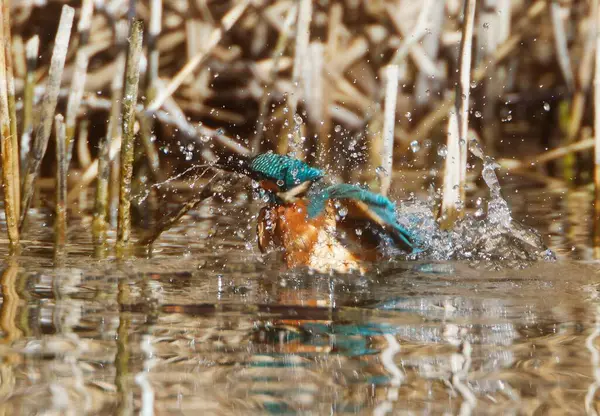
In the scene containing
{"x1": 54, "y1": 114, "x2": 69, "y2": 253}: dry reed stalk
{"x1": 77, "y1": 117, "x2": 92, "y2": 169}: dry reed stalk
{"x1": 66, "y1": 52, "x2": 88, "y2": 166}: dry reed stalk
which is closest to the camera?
{"x1": 54, "y1": 114, "x2": 69, "y2": 253}: dry reed stalk

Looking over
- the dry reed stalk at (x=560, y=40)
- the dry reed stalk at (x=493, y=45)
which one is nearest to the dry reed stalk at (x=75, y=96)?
the dry reed stalk at (x=493, y=45)

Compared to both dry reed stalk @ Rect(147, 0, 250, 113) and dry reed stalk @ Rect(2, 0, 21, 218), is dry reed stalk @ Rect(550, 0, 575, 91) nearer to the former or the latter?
dry reed stalk @ Rect(147, 0, 250, 113)

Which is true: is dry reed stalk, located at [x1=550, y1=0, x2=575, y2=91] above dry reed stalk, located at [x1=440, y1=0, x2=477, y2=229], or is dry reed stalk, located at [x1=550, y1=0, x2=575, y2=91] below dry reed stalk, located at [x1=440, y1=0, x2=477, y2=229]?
above

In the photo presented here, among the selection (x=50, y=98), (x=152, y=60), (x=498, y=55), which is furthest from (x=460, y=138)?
(x=498, y=55)

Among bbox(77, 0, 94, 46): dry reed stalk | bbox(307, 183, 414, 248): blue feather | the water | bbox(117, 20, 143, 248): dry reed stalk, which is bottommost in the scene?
the water

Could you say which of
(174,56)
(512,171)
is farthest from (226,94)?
(512,171)

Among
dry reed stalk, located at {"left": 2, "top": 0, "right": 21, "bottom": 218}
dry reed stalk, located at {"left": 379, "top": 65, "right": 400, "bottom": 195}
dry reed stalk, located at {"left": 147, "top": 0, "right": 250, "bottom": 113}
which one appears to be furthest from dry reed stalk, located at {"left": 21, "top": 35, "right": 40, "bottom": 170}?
dry reed stalk, located at {"left": 379, "top": 65, "right": 400, "bottom": 195}

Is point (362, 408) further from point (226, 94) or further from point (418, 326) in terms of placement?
point (226, 94)
